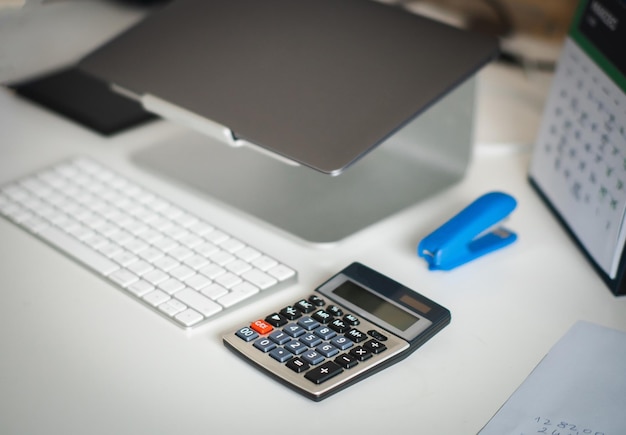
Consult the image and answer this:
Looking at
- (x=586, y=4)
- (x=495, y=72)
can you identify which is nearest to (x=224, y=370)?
(x=586, y=4)

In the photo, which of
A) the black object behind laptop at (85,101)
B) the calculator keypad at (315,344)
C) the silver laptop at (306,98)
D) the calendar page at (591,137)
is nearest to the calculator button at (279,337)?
the calculator keypad at (315,344)

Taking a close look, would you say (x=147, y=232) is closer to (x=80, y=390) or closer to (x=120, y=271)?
(x=120, y=271)


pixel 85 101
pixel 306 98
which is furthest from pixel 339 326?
pixel 85 101

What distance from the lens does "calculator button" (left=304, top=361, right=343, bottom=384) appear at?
564 millimetres

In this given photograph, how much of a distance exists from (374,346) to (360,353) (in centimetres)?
1

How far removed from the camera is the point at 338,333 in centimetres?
61

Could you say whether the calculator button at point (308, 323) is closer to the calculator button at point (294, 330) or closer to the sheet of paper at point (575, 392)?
the calculator button at point (294, 330)

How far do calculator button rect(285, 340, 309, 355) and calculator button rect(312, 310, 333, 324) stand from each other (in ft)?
0.11

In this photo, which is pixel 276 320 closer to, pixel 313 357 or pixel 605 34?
pixel 313 357

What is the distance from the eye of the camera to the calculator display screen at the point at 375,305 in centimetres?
62

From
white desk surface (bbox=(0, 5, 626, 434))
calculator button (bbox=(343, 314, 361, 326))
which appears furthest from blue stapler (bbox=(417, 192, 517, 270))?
calculator button (bbox=(343, 314, 361, 326))

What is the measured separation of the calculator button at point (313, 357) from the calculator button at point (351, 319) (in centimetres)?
5

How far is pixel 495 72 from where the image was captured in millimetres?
1101

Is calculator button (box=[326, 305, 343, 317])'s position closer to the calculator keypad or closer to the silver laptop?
the calculator keypad
